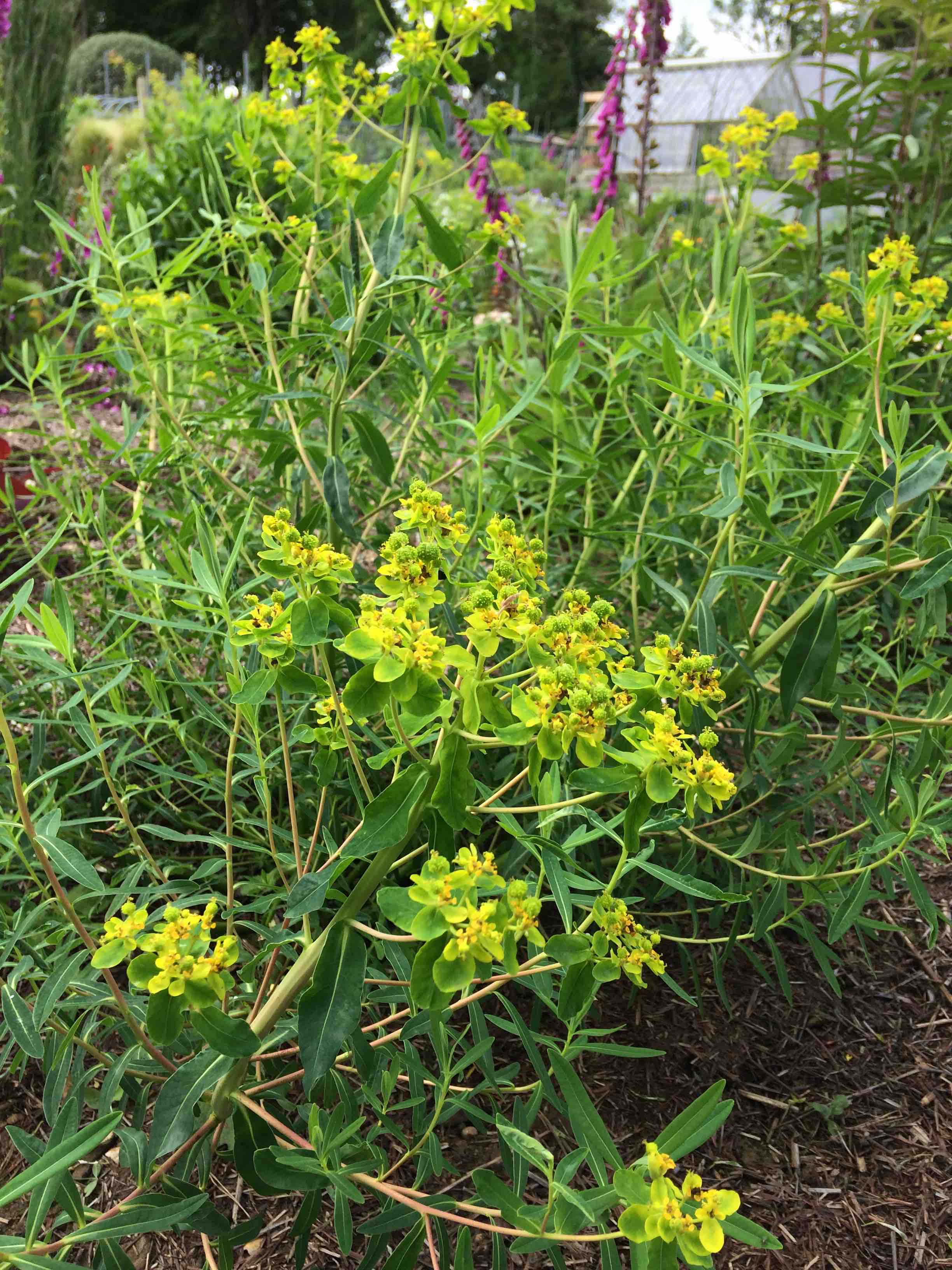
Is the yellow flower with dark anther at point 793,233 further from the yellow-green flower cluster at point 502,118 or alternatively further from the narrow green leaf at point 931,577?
the narrow green leaf at point 931,577

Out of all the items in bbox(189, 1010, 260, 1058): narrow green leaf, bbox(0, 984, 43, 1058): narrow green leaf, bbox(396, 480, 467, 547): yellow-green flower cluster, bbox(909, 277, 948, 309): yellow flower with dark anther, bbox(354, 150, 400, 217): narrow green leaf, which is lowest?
bbox(0, 984, 43, 1058): narrow green leaf

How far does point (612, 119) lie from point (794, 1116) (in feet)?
11.0

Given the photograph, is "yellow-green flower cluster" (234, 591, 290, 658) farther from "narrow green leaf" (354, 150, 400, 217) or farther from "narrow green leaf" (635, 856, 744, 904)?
"narrow green leaf" (354, 150, 400, 217)

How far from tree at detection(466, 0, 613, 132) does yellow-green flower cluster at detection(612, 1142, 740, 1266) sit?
39062 mm

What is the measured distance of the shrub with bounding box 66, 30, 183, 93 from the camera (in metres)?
24.5

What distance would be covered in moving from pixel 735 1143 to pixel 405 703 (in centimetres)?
107

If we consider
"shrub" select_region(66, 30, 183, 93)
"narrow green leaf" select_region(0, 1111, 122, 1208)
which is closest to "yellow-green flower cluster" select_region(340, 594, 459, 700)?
"narrow green leaf" select_region(0, 1111, 122, 1208)

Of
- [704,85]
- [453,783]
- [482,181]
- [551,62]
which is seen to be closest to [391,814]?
[453,783]

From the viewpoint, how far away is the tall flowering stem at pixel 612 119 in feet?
11.0

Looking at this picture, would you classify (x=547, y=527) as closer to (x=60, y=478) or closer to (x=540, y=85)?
(x=60, y=478)

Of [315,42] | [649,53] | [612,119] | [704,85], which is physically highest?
[704,85]

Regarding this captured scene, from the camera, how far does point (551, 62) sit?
3681 centimetres

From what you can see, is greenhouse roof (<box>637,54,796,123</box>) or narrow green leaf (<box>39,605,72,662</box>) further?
greenhouse roof (<box>637,54,796,123</box>)

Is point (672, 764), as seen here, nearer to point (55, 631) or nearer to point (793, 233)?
point (55, 631)
